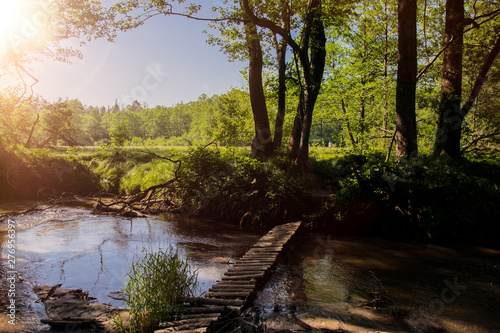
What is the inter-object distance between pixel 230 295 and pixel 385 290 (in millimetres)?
2879

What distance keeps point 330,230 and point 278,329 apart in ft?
19.8

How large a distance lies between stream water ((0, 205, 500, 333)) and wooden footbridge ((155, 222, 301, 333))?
0.29 metres

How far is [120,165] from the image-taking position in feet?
53.9

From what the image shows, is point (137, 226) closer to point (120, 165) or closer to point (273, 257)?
point (273, 257)

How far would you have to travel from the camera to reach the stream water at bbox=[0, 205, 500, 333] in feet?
14.7

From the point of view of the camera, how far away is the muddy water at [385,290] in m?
4.44

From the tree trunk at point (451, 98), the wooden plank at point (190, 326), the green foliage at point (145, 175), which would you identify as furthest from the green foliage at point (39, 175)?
the tree trunk at point (451, 98)

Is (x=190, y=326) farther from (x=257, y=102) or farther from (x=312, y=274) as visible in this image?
(x=257, y=102)

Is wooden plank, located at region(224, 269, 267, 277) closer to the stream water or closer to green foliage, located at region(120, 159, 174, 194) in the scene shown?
the stream water

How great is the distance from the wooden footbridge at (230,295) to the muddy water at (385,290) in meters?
0.31

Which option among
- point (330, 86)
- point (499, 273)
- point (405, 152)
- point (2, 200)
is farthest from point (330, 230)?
point (2, 200)

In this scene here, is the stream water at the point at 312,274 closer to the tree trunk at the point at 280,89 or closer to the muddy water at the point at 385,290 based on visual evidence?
the muddy water at the point at 385,290

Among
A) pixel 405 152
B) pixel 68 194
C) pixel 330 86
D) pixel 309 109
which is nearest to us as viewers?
pixel 405 152

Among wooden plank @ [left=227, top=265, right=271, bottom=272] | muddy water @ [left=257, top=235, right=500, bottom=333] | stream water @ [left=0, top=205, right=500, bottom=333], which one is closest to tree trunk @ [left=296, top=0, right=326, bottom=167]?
stream water @ [left=0, top=205, right=500, bottom=333]
